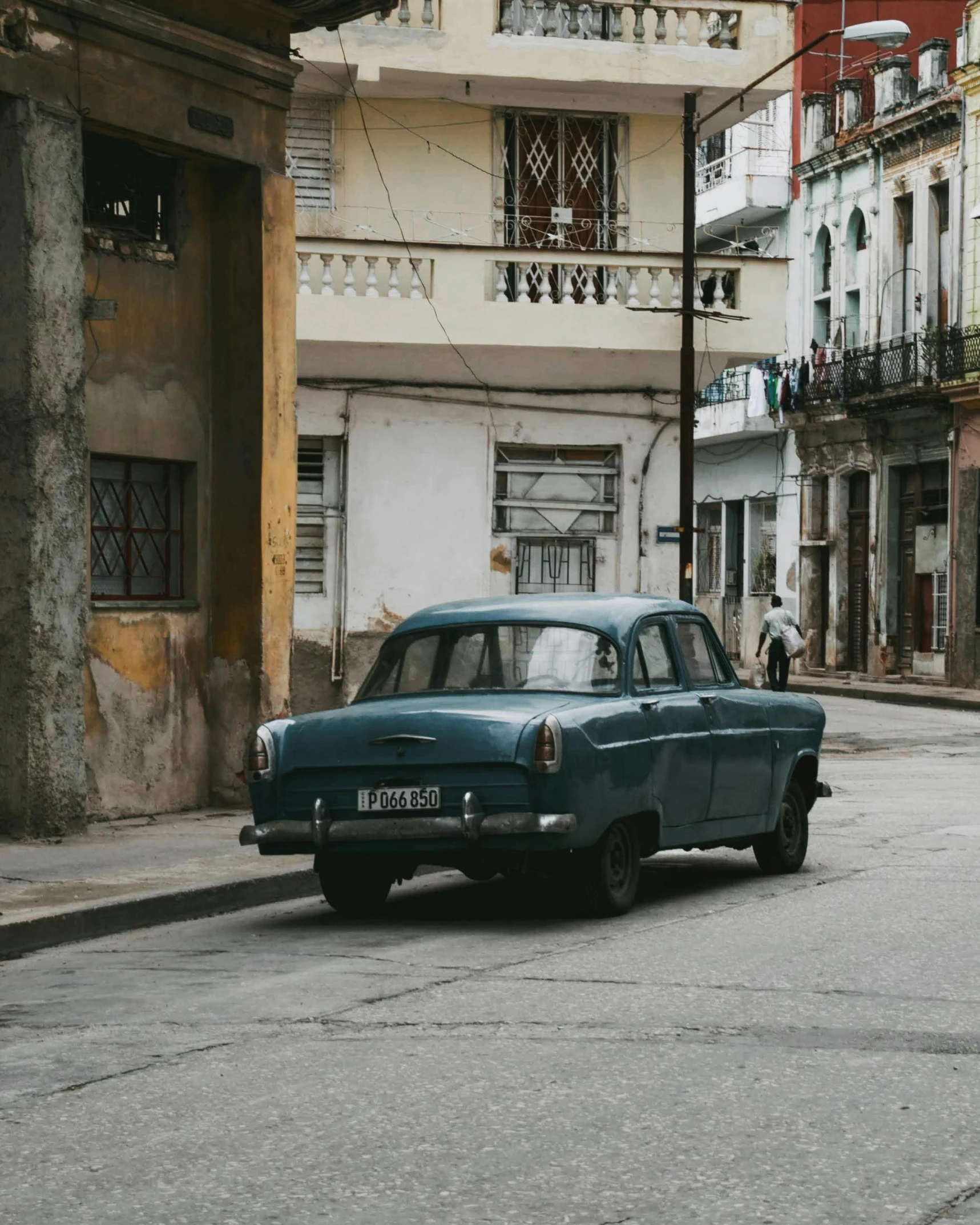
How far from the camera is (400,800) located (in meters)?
10.1

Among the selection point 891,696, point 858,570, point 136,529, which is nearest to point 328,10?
point 136,529

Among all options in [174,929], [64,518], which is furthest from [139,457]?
[174,929]

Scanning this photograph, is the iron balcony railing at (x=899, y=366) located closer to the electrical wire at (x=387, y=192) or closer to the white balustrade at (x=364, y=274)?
the electrical wire at (x=387, y=192)

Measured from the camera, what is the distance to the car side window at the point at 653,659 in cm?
1102

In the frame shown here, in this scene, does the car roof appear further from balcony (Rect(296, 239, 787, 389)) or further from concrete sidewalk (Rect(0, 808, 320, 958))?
balcony (Rect(296, 239, 787, 389))

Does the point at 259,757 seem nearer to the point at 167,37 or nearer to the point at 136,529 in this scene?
the point at 136,529

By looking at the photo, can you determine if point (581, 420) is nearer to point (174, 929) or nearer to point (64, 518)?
point (64, 518)

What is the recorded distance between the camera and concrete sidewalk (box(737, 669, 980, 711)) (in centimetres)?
3688

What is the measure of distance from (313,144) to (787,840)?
13157 mm

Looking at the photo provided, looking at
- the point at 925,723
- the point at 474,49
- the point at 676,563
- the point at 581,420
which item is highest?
the point at 474,49

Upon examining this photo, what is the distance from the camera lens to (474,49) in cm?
2284

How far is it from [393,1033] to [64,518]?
23.1 feet

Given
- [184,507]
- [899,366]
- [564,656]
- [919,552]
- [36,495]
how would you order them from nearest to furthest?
[564,656] < [36,495] < [184,507] < [899,366] < [919,552]

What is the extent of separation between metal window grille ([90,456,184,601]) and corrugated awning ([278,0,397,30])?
136 inches
